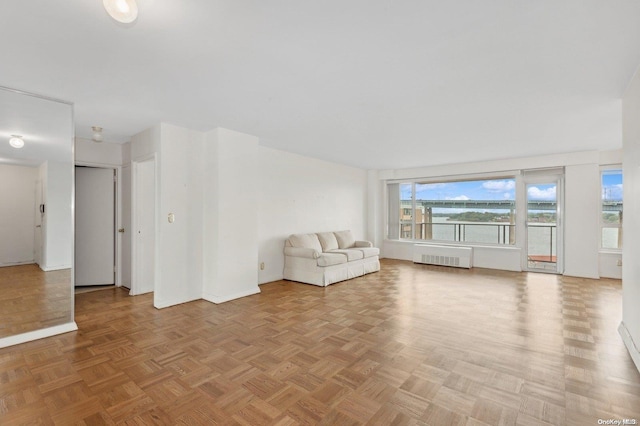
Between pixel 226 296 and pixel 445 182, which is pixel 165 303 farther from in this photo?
pixel 445 182

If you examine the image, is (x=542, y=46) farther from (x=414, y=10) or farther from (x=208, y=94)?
(x=208, y=94)

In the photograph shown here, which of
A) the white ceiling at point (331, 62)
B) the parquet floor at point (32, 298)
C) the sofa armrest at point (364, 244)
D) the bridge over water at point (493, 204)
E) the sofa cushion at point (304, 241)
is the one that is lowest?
the parquet floor at point (32, 298)

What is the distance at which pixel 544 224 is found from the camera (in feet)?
20.9

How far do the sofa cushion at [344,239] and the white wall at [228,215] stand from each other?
2352 mm

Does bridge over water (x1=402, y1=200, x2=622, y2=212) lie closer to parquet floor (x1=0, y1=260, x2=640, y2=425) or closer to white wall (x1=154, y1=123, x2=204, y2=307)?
parquet floor (x1=0, y1=260, x2=640, y2=425)

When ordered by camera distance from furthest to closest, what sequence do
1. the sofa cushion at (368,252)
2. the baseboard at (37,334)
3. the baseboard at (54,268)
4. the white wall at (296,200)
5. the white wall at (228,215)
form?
the sofa cushion at (368,252)
the white wall at (296,200)
the white wall at (228,215)
the baseboard at (54,268)
the baseboard at (37,334)

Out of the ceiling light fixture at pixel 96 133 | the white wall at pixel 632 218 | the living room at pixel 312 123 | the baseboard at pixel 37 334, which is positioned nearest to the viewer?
the living room at pixel 312 123

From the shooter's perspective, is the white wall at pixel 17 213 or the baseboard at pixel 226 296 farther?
the baseboard at pixel 226 296

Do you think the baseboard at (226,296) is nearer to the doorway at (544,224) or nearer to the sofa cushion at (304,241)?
the sofa cushion at (304,241)

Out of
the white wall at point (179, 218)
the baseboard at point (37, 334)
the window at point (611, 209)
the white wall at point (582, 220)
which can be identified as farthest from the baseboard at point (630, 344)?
the baseboard at point (37, 334)

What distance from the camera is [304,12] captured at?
1.77 metres

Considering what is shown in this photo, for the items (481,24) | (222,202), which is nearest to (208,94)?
(222,202)

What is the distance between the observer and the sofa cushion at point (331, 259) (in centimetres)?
501

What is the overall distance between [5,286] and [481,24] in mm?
4511
